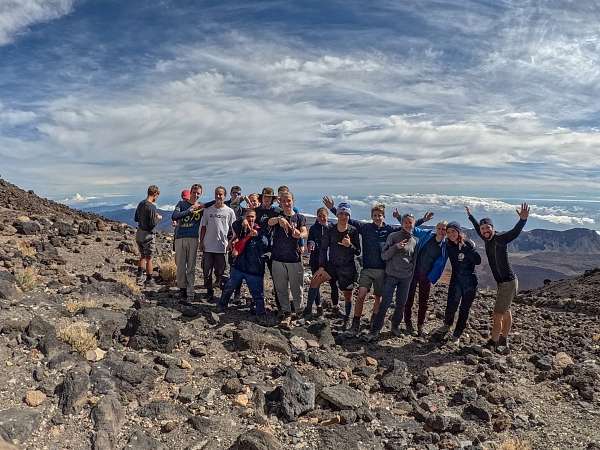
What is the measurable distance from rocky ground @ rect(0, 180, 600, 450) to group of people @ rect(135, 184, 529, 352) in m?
0.59

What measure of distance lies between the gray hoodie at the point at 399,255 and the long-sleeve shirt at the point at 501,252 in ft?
4.61

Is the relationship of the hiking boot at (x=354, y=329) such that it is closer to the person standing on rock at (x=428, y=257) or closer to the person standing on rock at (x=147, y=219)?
the person standing on rock at (x=428, y=257)

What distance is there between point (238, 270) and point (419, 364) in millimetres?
4215

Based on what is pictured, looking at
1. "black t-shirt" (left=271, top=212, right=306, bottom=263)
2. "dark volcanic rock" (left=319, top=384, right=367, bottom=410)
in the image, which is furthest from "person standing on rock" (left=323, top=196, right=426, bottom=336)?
"dark volcanic rock" (left=319, top=384, right=367, bottom=410)

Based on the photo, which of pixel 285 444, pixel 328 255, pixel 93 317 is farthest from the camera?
pixel 328 255

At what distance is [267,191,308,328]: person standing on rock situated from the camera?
9.56m

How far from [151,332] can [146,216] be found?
4.36m

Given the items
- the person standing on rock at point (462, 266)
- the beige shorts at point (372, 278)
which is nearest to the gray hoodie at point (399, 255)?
the beige shorts at point (372, 278)

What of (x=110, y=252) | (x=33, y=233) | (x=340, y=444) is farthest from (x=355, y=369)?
(x=33, y=233)

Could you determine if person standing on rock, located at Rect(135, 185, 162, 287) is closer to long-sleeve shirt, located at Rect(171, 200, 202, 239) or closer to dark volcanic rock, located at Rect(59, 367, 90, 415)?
long-sleeve shirt, located at Rect(171, 200, 202, 239)

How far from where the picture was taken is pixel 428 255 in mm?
10000

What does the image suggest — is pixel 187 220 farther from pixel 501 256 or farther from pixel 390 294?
pixel 501 256

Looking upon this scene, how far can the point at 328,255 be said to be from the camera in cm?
991

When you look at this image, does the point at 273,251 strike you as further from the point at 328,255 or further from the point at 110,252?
the point at 110,252
